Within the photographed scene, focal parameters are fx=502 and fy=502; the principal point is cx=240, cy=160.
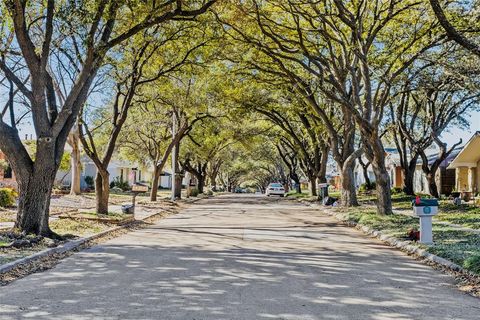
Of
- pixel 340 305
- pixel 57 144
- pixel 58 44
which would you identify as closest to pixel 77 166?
pixel 58 44

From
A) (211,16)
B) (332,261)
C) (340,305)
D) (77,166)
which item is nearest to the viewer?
(340,305)

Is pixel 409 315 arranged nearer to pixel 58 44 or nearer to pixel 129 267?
pixel 129 267

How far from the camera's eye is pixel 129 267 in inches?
356

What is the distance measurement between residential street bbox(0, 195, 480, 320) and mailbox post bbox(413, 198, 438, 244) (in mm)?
1000

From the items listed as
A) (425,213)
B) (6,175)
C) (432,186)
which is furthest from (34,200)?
(6,175)

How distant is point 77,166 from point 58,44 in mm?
19942

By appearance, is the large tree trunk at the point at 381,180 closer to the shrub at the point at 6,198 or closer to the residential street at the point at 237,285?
the residential street at the point at 237,285

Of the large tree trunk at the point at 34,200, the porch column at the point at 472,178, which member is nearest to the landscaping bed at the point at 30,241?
the large tree trunk at the point at 34,200

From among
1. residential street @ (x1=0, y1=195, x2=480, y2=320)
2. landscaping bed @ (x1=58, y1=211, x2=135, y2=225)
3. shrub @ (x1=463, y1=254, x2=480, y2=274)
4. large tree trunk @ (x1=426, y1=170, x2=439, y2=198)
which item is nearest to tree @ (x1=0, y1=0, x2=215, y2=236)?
residential street @ (x1=0, y1=195, x2=480, y2=320)

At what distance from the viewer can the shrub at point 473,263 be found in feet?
27.4

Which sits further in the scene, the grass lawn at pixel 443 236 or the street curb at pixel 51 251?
the grass lawn at pixel 443 236

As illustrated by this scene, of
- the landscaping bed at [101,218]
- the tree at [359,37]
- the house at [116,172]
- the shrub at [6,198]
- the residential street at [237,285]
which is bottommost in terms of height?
the residential street at [237,285]

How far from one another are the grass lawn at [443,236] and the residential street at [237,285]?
0.59m

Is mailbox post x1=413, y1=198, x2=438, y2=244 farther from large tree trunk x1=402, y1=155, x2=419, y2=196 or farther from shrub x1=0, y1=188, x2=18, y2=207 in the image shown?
large tree trunk x1=402, y1=155, x2=419, y2=196
